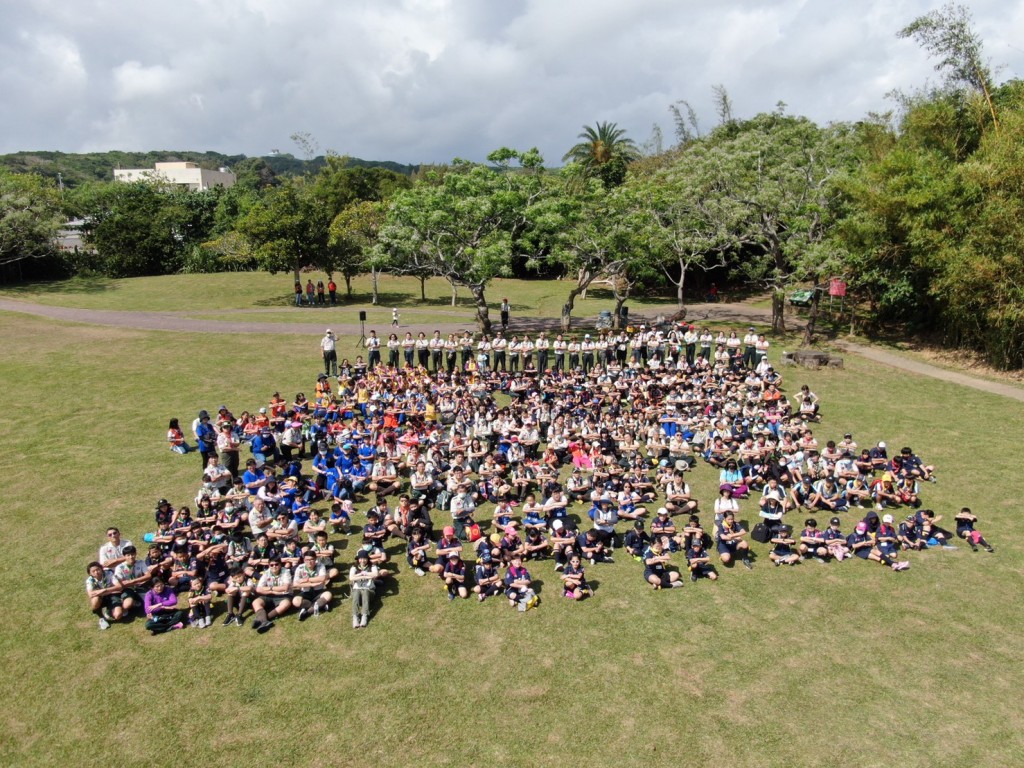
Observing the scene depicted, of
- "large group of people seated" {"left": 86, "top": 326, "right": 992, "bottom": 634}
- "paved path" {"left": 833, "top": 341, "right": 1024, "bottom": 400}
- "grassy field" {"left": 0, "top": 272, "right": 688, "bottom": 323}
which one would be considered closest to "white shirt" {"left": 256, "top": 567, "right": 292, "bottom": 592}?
"large group of people seated" {"left": 86, "top": 326, "right": 992, "bottom": 634}

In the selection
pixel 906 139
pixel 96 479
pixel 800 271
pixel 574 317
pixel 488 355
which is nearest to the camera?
pixel 96 479

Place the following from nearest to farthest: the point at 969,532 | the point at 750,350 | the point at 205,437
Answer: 1. the point at 969,532
2. the point at 205,437
3. the point at 750,350

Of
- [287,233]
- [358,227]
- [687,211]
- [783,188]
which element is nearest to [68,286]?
[287,233]

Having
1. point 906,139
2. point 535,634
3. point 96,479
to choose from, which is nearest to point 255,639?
point 535,634

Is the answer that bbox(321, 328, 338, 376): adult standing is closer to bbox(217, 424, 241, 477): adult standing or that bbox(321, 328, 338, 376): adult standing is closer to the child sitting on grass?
bbox(217, 424, 241, 477): adult standing

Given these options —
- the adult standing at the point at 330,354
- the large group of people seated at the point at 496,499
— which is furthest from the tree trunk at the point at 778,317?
the adult standing at the point at 330,354

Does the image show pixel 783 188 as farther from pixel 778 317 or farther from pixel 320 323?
pixel 320 323

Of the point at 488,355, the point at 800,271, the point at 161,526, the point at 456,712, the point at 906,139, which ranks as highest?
the point at 906,139

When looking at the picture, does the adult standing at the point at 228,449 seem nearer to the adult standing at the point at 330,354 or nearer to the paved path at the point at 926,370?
the adult standing at the point at 330,354

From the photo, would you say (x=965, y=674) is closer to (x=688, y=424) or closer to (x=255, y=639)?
(x=688, y=424)
